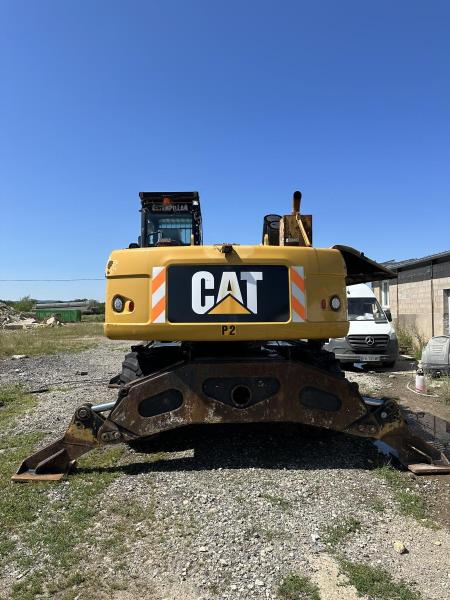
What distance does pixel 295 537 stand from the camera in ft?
11.2

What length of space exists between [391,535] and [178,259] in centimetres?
277

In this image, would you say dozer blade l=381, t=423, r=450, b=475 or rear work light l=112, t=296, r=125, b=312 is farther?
dozer blade l=381, t=423, r=450, b=475

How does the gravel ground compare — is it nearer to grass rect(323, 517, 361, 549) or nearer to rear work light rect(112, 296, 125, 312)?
→ grass rect(323, 517, 361, 549)

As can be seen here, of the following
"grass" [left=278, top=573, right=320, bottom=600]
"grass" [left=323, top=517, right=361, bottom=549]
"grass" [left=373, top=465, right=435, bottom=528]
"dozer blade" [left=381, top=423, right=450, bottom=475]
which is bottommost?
"grass" [left=278, top=573, right=320, bottom=600]

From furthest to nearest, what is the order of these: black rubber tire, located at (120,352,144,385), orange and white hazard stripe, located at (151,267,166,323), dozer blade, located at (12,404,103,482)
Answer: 1. black rubber tire, located at (120,352,144,385)
2. dozer blade, located at (12,404,103,482)
3. orange and white hazard stripe, located at (151,267,166,323)

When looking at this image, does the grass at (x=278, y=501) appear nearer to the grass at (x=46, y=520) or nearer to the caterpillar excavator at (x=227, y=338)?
the caterpillar excavator at (x=227, y=338)

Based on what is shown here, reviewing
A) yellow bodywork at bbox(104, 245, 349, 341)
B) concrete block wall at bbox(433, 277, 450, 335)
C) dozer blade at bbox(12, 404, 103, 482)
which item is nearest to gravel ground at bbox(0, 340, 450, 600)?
dozer blade at bbox(12, 404, 103, 482)

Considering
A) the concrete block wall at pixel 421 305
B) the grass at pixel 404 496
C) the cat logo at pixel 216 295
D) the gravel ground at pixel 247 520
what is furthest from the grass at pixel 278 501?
the concrete block wall at pixel 421 305

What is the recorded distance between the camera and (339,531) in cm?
350

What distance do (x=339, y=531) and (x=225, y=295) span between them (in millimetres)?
2101

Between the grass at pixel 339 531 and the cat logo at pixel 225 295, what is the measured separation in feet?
6.03

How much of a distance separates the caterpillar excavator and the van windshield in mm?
9309

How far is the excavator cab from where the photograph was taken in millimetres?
9695

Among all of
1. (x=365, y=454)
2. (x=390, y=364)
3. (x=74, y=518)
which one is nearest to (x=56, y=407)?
(x=74, y=518)
